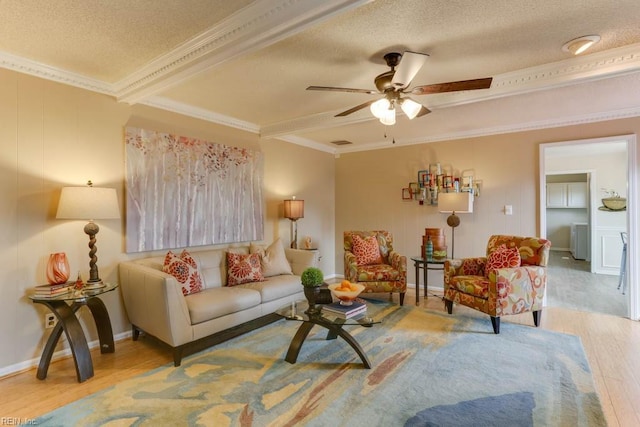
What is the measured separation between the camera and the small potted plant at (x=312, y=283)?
8.57 feet

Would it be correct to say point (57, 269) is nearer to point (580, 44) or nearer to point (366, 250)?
point (366, 250)

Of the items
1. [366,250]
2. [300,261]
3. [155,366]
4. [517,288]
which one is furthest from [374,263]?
[155,366]

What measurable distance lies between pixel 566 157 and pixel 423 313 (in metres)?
5.47

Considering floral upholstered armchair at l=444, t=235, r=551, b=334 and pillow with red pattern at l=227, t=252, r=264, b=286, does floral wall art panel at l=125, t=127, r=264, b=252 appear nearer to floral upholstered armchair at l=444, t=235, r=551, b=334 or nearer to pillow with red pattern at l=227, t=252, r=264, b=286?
pillow with red pattern at l=227, t=252, r=264, b=286

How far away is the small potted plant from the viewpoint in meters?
2.61

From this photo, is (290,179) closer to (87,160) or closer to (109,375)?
(87,160)

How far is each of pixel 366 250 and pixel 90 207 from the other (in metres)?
3.17

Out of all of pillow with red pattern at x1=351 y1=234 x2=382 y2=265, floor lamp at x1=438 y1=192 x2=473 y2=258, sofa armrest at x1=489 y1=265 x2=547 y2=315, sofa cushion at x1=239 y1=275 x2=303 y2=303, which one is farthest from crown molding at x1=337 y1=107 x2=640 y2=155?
→ sofa cushion at x1=239 y1=275 x2=303 y2=303

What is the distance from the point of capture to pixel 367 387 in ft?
7.41

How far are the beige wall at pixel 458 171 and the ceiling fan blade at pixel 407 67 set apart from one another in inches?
111

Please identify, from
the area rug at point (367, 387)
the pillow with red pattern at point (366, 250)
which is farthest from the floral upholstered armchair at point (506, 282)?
the pillow with red pattern at point (366, 250)

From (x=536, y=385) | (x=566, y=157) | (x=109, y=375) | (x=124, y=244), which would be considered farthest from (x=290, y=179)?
(x=566, y=157)

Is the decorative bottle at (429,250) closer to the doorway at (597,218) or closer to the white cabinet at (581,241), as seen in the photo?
the doorway at (597,218)

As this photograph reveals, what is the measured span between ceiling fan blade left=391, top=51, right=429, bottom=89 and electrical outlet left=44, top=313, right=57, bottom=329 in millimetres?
3314
